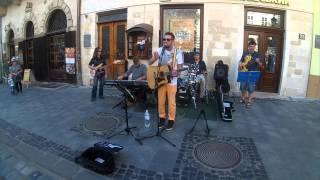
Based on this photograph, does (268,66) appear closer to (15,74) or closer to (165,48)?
(165,48)

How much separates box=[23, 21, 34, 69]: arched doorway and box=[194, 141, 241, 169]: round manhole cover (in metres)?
14.2

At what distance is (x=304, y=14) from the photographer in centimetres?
1024

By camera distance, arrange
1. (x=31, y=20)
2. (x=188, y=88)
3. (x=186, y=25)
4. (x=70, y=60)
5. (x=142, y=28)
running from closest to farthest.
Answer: (x=188, y=88) < (x=142, y=28) < (x=186, y=25) < (x=70, y=60) < (x=31, y=20)

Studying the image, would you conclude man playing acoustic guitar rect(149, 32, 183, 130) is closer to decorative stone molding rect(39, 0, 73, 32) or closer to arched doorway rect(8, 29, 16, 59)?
decorative stone molding rect(39, 0, 73, 32)

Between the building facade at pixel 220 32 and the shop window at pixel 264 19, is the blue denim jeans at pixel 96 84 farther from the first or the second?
the shop window at pixel 264 19

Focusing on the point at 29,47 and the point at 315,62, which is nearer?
the point at 315,62

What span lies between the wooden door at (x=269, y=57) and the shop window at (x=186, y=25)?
1.73 metres

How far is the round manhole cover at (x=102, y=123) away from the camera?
6.13 meters

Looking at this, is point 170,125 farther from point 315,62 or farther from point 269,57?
point 315,62

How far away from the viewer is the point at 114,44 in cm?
1159

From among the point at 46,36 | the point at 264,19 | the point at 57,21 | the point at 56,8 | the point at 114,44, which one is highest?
the point at 56,8

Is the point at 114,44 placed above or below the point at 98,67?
above

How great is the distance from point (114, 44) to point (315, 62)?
7.54 m

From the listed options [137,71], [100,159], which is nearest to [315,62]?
[137,71]
